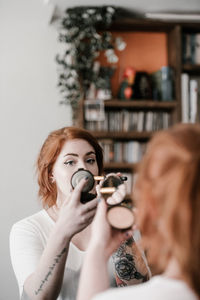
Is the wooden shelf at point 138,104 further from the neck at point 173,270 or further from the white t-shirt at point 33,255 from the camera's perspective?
the neck at point 173,270

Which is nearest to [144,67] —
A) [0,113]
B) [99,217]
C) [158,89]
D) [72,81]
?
[158,89]

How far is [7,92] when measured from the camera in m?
3.22

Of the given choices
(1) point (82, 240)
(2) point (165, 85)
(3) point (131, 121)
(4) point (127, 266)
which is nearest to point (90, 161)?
(1) point (82, 240)

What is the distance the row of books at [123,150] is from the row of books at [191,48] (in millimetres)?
782

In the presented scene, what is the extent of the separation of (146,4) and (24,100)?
3.95 ft

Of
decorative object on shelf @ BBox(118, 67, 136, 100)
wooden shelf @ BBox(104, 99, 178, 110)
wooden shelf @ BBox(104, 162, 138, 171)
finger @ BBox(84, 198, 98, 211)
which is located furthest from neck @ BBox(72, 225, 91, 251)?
decorative object on shelf @ BBox(118, 67, 136, 100)

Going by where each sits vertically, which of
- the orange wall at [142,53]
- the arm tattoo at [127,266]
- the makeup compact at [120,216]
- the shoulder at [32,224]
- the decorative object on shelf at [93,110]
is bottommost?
the arm tattoo at [127,266]

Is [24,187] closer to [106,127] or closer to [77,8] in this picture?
[106,127]

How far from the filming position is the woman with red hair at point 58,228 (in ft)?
4.20

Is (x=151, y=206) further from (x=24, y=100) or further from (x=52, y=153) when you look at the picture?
(x=24, y=100)

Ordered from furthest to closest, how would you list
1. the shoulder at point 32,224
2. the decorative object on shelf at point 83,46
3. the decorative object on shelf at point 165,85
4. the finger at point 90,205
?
the decorative object on shelf at point 165,85, the decorative object on shelf at point 83,46, the shoulder at point 32,224, the finger at point 90,205

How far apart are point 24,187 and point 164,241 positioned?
2.46 metres

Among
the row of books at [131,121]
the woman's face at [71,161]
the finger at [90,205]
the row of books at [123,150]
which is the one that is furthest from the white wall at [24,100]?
the finger at [90,205]

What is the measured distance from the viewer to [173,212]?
0.81 metres
